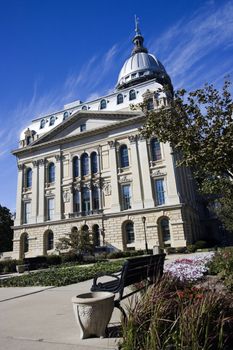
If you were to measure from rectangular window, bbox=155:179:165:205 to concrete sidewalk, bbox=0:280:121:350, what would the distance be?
2766cm

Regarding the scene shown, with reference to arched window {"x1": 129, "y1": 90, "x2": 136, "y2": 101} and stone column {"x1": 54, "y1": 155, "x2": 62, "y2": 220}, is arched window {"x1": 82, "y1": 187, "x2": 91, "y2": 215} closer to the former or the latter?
stone column {"x1": 54, "y1": 155, "x2": 62, "y2": 220}

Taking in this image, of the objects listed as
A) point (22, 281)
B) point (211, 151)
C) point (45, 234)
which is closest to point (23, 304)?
point (22, 281)

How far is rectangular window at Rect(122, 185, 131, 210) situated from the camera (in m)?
38.0

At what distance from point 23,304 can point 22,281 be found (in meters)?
6.26

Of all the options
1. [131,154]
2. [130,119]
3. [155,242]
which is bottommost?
[155,242]

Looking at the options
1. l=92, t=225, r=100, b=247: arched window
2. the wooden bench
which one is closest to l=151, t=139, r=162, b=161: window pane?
l=92, t=225, r=100, b=247: arched window

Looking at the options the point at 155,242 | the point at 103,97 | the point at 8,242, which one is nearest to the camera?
the point at 155,242

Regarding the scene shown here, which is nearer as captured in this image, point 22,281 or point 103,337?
point 103,337

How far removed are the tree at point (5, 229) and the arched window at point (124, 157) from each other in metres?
34.0

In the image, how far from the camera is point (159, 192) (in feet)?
120

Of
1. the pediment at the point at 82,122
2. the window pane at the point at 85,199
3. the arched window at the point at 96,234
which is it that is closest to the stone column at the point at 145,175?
the pediment at the point at 82,122

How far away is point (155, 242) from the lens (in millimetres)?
34750

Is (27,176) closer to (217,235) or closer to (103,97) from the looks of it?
(103,97)

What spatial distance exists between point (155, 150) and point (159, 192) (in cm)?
571
